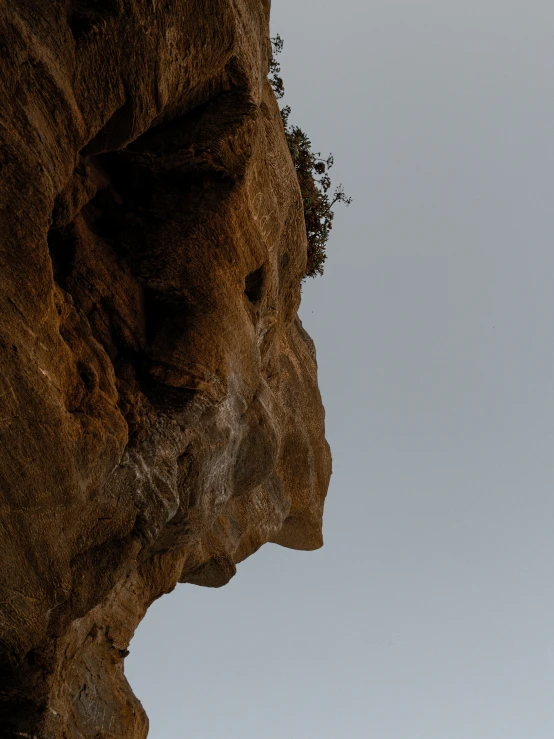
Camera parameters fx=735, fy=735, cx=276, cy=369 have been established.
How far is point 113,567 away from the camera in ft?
22.7

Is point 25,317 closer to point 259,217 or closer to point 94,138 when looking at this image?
point 94,138

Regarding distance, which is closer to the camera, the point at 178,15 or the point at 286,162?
the point at 178,15

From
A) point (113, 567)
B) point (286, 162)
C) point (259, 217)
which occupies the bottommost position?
point (113, 567)

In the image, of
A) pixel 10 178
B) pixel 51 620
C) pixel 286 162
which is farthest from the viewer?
pixel 286 162

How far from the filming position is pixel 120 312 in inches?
287

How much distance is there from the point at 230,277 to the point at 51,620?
3.82m

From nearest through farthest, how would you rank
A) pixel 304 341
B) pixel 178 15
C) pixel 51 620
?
pixel 178 15
pixel 51 620
pixel 304 341

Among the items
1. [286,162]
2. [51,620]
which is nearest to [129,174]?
[286,162]

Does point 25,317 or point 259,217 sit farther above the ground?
point 259,217

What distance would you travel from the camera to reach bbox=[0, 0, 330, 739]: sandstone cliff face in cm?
529

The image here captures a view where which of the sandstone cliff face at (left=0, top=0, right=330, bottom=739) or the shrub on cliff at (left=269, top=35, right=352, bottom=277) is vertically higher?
the shrub on cliff at (left=269, top=35, right=352, bottom=277)

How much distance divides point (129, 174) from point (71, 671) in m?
5.27

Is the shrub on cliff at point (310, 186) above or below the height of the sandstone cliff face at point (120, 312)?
above

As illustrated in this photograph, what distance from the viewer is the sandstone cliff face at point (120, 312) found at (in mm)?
5293
